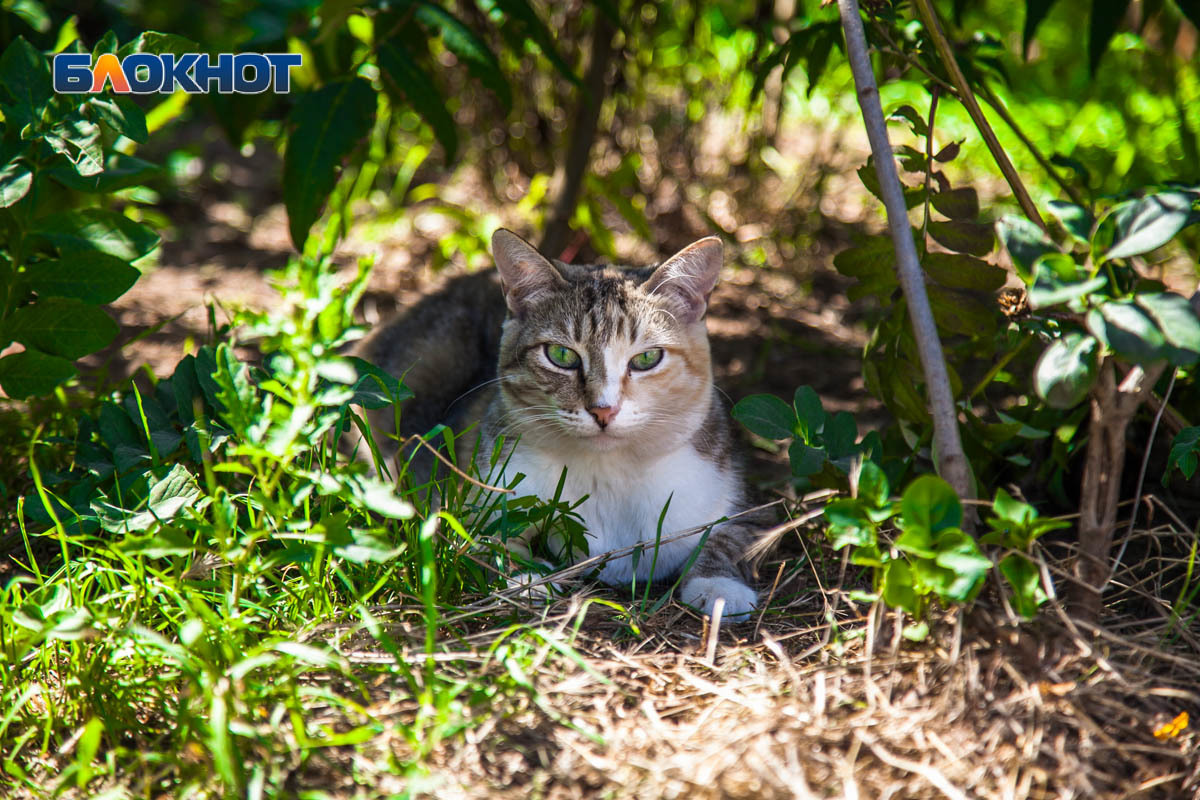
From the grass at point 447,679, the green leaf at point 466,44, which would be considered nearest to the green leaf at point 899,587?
the grass at point 447,679

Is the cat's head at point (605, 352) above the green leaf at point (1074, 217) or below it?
below

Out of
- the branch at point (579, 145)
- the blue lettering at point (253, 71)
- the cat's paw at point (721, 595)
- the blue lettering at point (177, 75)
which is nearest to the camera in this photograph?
the cat's paw at point (721, 595)

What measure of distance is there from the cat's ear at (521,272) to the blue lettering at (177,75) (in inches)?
50.4

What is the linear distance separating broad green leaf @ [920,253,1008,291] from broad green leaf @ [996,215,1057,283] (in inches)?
26.6

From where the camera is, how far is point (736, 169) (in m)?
4.91

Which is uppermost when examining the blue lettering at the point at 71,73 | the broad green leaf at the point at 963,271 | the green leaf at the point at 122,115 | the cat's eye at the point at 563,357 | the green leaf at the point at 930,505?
the blue lettering at the point at 71,73

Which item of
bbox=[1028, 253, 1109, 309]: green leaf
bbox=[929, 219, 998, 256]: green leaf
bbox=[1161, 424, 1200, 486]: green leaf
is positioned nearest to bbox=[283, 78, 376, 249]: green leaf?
bbox=[929, 219, 998, 256]: green leaf

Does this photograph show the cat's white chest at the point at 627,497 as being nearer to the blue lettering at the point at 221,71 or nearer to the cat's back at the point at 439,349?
the cat's back at the point at 439,349

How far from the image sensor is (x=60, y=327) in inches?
94.4

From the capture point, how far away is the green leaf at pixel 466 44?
9.16 feet

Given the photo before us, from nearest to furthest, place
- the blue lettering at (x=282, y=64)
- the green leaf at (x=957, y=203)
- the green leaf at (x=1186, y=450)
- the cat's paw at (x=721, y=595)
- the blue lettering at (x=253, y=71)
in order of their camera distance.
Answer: the green leaf at (x=1186, y=450) → the cat's paw at (x=721, y=595) → the green leaf at (x=957, y=203) → the blue lettering at (x=282, y=64) → the blue lettering at (x=253, y=71)

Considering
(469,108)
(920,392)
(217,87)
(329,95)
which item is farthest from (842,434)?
(469,108)

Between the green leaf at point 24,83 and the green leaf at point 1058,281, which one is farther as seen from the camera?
the green leaf at point 24,83

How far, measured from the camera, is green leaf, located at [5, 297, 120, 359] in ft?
7.82
